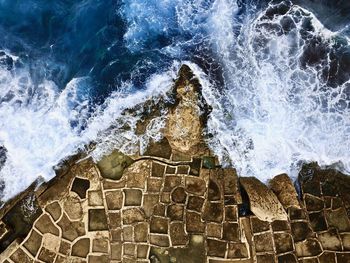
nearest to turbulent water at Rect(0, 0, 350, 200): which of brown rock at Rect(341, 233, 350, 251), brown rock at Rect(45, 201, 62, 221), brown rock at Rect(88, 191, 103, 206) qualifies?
brown rock at Rect(45, 201, 62, 221)

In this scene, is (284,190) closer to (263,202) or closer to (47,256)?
(263,202)

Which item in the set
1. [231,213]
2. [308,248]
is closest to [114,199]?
[231,213]

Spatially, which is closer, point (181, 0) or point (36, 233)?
point (36, 233)

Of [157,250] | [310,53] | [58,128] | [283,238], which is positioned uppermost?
[58,128]

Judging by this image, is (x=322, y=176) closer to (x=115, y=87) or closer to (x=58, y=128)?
(x=115, y=87)

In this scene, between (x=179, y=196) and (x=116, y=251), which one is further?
(x=179, y=196)

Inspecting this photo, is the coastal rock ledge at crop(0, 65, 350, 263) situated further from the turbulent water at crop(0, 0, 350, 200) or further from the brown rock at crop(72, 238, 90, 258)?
the turbulent water at crop(0, 0, 350, 200)

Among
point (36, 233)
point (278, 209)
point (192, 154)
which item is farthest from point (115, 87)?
point (278, 209)
